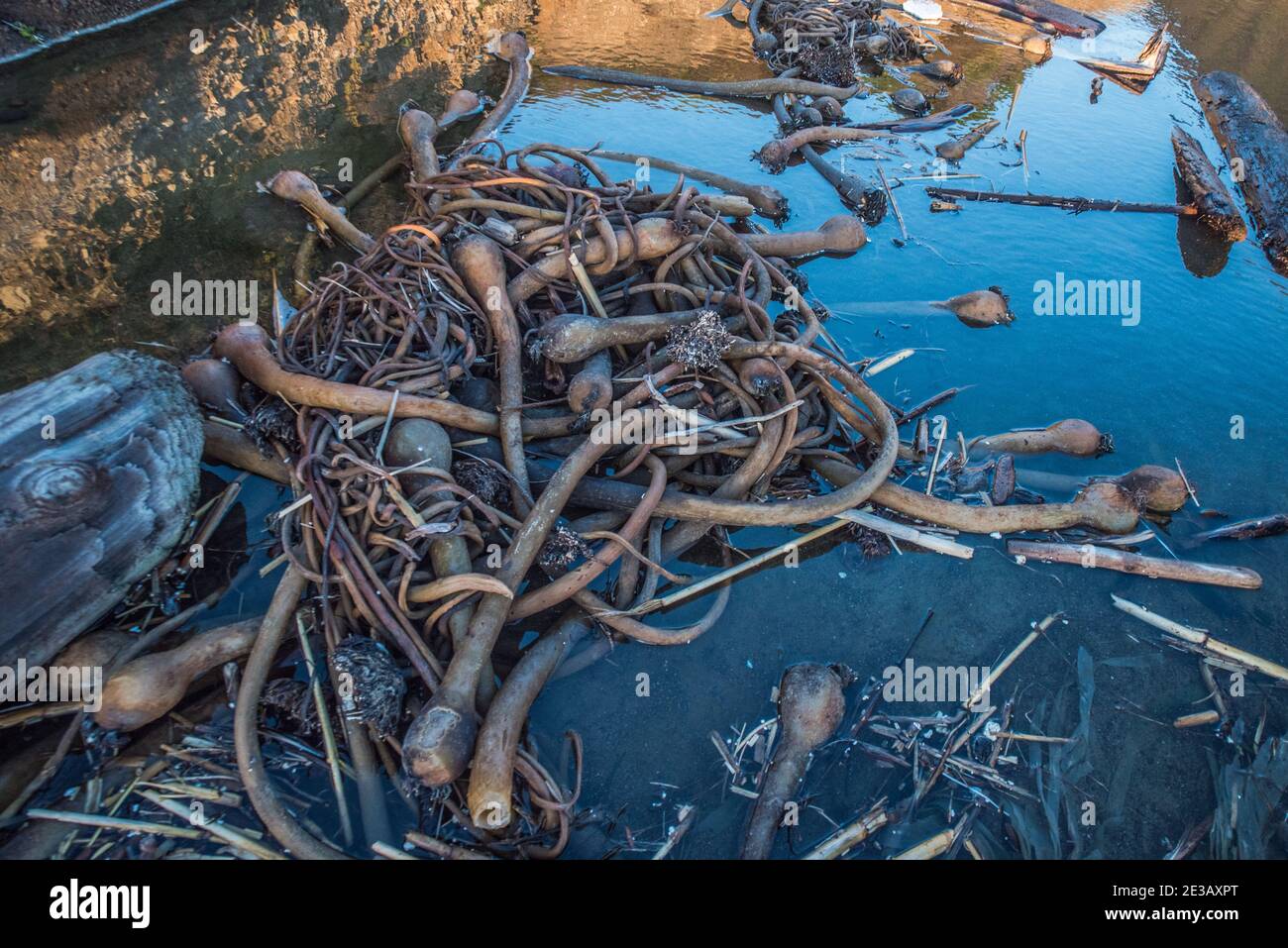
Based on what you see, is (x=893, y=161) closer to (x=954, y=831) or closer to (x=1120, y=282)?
(x=1120, y=282)

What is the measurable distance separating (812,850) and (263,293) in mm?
4703

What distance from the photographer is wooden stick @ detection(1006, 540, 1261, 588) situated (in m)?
3.53

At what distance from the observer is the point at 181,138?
6.75m

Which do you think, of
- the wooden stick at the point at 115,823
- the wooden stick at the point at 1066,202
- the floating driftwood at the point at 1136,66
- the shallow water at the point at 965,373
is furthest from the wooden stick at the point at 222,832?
the floating driftwood at the point at 1136,66

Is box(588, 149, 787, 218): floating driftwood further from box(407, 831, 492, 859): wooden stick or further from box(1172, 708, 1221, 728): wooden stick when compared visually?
box(407, 831, 492, 859): wooden stick

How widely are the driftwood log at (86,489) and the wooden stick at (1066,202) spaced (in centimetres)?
641

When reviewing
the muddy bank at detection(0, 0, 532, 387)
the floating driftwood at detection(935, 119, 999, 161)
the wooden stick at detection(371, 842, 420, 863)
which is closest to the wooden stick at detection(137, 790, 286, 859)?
the wooden stick at detection(371, 842, 420, 863)

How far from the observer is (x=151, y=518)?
2.94 m

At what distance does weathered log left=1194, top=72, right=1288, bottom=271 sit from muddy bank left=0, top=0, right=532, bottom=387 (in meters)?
7.99

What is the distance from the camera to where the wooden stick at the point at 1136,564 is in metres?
3.53

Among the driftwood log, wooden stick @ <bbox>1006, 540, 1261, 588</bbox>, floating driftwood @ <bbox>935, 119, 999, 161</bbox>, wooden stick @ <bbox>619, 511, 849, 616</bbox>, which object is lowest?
wooden stick @ <bbox>619, 511, 849, 616</bbox>

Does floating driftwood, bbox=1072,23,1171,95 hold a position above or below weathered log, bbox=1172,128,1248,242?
above

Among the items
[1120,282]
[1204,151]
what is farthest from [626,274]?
[1204,151]

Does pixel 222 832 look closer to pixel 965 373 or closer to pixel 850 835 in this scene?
pixel 850 835
